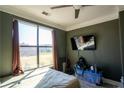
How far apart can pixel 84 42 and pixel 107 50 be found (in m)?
0.75

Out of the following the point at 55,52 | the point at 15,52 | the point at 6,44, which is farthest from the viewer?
the point at 55,52

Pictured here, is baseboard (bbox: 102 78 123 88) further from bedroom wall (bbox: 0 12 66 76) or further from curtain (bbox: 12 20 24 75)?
bedroom wall (bbox: 0 12 66 76)

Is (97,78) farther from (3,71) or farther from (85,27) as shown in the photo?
(3,71)

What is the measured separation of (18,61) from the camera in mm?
2375

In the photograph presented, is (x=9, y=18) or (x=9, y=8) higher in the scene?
(x=9, y=8)

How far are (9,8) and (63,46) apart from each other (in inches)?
86.9

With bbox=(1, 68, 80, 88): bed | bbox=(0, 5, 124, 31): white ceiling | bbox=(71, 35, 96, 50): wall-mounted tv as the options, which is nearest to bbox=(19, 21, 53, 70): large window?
bbox=(0, 5, 124, 31): white ceiling

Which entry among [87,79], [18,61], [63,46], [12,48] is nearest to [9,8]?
[12,48]

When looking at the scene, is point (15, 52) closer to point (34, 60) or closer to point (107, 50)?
→ point (34, 60)

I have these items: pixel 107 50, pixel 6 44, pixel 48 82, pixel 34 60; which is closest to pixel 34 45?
pixel 34 60

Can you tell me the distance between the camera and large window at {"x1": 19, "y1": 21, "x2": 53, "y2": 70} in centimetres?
267

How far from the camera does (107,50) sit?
2.65m

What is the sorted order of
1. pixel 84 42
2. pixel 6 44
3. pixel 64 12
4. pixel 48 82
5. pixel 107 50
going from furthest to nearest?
pixel 84 42 < pixel 107 50 < pixel 64 12 < pixel 6 44 < pixel 48 82
